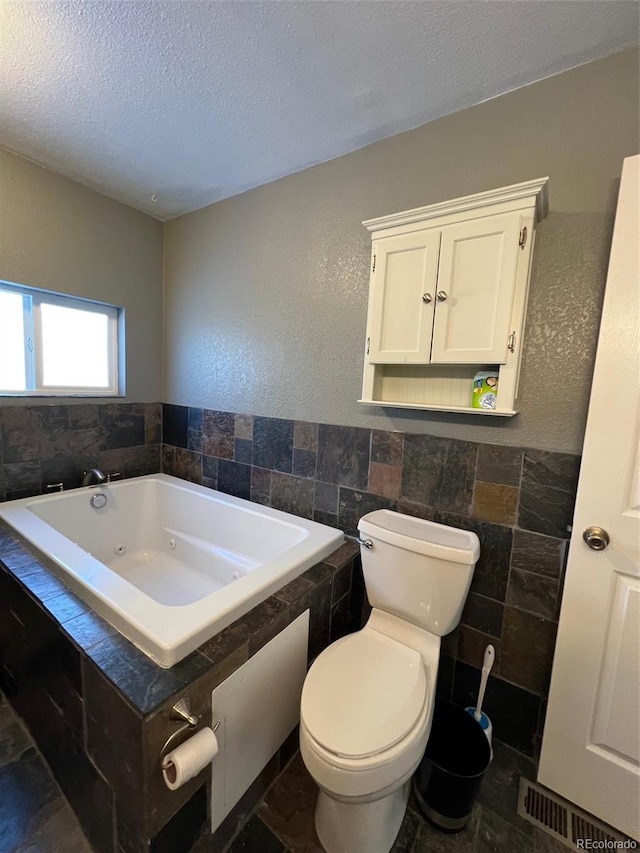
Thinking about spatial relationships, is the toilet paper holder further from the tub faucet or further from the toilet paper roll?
the tub faucet

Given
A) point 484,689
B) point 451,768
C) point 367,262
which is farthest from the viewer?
point 367,262

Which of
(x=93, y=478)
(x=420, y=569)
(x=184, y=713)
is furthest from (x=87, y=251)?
(x=420, y=569)

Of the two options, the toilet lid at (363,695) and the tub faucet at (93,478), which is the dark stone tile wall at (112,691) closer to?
the toilet lid at (363,695)

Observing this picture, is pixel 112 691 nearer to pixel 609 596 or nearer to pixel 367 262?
pixel 609 596

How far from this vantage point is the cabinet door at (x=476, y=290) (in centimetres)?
120

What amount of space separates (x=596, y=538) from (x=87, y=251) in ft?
9.36

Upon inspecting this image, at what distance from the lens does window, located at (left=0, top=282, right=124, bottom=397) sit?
1.95 metres

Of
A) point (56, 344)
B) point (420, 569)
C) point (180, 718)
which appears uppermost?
point (56, 344)

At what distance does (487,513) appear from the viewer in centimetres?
139

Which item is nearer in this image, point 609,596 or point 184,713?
point 184,713

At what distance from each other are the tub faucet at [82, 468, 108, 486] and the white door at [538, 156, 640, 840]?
7.78 feet

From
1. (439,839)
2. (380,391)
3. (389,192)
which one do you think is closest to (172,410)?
(380,391)

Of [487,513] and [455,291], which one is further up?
[455,291]

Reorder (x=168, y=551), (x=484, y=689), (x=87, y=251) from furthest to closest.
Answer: (x=168, y=551) → (x=87, y=251) → (x=484, y=689)
